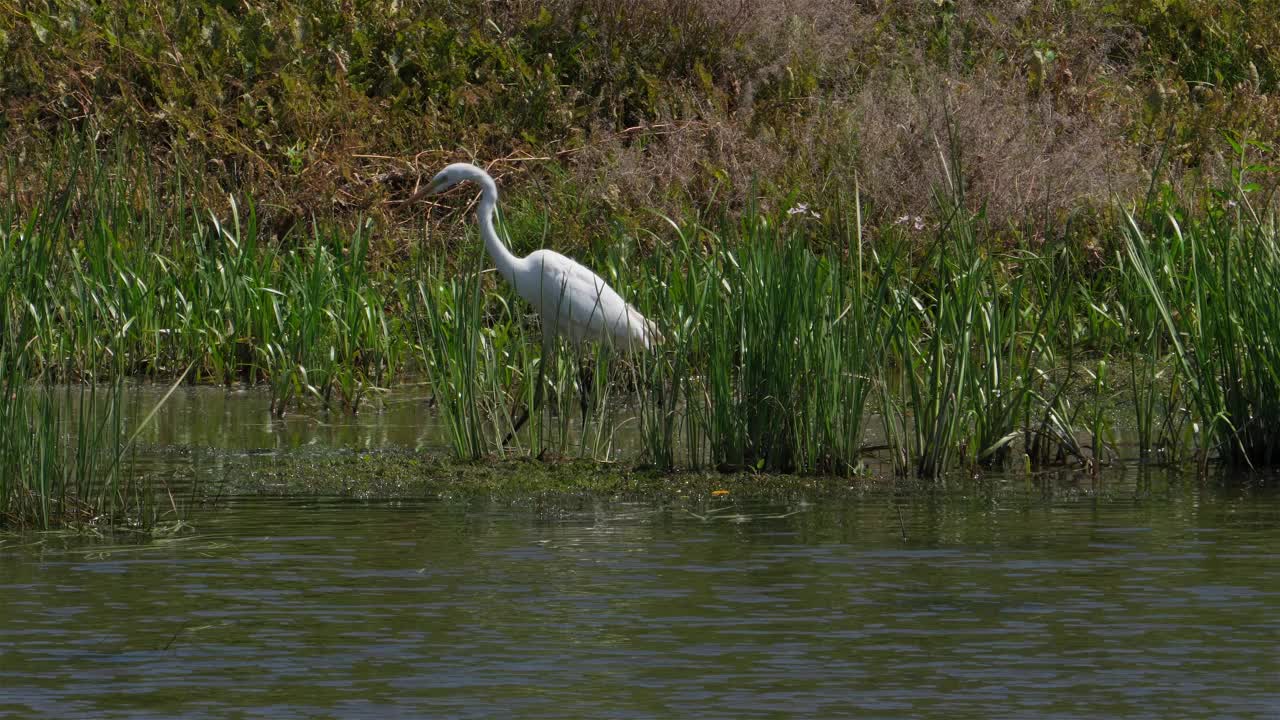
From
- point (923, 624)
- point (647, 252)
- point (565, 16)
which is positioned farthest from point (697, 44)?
point (923, 624)

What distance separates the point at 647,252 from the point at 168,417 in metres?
4.05

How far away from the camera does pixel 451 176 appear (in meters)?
10.8

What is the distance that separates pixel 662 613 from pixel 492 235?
5700 mm

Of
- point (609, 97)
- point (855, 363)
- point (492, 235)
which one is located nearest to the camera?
point (855, 363)

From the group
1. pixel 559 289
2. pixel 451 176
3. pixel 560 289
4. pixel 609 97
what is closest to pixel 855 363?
pixel 560 289

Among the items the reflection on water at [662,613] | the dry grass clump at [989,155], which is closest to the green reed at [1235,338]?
the reflection on water at [662,613]

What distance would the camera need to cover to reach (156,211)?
11.4m

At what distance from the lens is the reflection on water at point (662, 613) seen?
12.7 feet

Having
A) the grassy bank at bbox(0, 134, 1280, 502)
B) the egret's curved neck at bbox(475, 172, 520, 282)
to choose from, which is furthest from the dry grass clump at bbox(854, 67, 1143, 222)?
the grassy bank at bbox(0, 134, 1280, 502)

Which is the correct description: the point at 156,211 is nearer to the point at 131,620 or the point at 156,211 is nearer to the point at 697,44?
the point at 697,44

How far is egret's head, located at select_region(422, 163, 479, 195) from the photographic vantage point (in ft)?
34.7

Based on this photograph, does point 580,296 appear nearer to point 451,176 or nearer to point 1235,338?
point 451,176

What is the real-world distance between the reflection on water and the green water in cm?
1

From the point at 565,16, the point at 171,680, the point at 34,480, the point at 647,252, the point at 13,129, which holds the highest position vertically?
the point at 565,16
